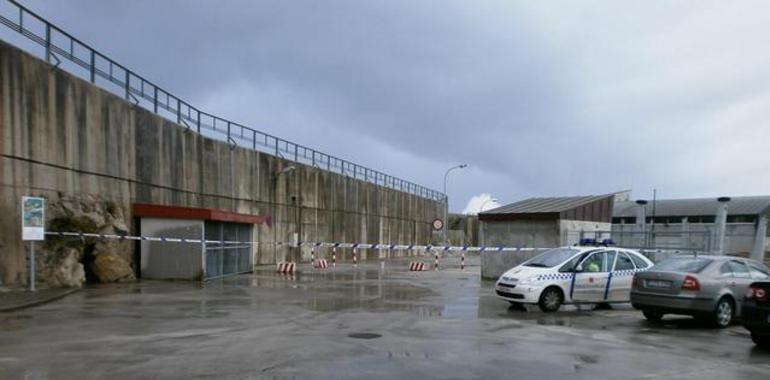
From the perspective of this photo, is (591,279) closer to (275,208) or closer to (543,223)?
(543,223)

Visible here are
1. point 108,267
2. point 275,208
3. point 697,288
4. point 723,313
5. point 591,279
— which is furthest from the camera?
point 275,208

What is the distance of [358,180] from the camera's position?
162 ft

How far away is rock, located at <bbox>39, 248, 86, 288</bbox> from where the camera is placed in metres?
17.3

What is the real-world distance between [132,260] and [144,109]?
6045mm

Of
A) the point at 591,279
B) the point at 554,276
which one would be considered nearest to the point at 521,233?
the point at 591,279

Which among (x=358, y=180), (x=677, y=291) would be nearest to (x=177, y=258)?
(x=677, y=291)

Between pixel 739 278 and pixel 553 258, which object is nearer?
pixel 739 278

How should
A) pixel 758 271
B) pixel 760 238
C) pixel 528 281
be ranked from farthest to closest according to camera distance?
1. pixel 760 238
2. pixel 528 281
3. pixel 758 271

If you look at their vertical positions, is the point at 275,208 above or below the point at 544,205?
below

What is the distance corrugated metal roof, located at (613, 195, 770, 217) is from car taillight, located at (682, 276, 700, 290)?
5819cm

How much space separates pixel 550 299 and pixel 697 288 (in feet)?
10.6

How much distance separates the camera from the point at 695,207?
237 ft

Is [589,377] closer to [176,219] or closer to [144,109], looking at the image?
[176,219]

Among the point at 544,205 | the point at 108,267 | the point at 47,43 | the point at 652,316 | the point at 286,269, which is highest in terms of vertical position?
the point at 47,43
